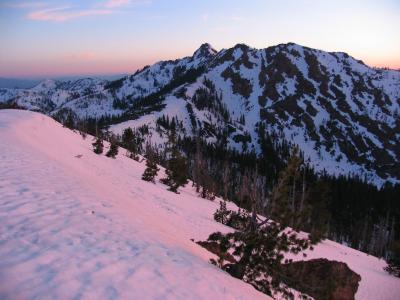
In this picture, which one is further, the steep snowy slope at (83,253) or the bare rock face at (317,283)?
the bare rock face at (317,283)

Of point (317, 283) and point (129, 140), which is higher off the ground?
point (317, 283)

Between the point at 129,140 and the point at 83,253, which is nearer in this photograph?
the point at 83,253

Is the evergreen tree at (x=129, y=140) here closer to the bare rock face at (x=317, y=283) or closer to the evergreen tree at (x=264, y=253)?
the bare rock face at (x=317, y=283)

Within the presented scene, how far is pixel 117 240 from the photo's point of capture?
38.9 feet

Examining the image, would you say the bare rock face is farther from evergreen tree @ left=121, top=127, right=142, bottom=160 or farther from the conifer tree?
evergreen tree @ left=121, top=127, right=142, bottom=160

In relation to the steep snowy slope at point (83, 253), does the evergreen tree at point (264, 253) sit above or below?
below

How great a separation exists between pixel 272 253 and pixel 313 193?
2618 inches

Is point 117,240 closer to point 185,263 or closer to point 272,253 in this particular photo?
point 185,263

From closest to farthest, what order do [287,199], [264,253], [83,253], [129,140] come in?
1. [83,253]
2. [264,253]
3. [287,199]
4. [129,140]

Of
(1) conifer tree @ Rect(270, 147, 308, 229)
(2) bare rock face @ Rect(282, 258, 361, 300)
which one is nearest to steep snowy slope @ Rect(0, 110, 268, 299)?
(2) bare rock face @ Rect(282, 258, 361, 300)

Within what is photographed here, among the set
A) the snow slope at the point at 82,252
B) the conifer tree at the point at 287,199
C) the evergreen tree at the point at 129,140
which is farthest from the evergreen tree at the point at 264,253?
the evergreen tree at the point at 129,140

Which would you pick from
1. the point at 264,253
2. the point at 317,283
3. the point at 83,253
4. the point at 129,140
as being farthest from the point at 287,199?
the point at 129,140

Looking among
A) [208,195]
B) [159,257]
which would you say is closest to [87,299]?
[159,257]

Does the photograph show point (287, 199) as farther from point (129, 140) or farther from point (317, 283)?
point (129, 140)
